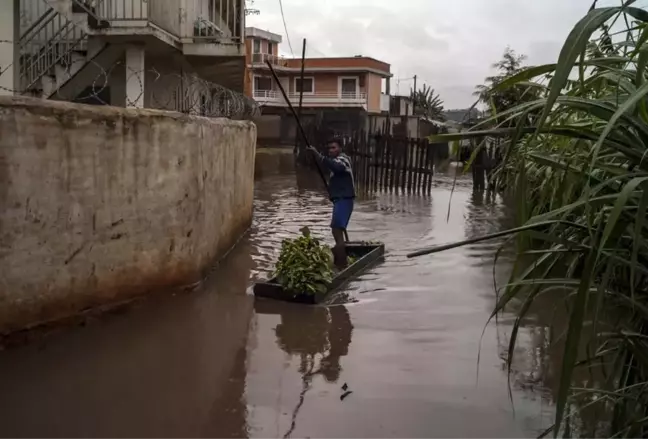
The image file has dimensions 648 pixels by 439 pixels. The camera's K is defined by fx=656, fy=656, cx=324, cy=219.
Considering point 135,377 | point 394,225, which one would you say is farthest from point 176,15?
point 135,377

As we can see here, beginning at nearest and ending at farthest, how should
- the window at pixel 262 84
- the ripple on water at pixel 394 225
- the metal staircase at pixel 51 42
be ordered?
the ripple on water at pixel 394 225
the metal staircase at pixel 51 42
the window at pixel 262 84

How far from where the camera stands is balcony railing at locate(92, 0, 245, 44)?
33.9 feet

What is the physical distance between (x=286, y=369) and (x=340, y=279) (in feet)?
8.30

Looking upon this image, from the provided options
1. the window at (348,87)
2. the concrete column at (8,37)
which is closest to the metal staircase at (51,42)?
the concrete column at (8,37)

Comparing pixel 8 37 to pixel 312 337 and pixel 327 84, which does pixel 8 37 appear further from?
pixel 327 84

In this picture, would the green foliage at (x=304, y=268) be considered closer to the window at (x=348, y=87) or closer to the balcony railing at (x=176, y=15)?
the balcony railing at (x=176, y=15)

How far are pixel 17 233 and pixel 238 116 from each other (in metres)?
5.69

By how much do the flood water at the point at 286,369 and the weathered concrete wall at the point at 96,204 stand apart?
0.99ft

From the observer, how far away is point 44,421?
3.99 metres

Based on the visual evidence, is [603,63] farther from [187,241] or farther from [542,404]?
[187,241]

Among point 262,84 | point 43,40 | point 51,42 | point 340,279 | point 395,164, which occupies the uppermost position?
point 262,84

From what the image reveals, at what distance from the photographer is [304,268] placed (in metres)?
6.64

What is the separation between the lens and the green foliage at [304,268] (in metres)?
6.59

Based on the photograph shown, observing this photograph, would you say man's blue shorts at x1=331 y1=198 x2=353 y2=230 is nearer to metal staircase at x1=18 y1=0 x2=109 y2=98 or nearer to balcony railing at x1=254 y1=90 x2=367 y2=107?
metal staircase at x1=18 y1=0 x2=109 y2=98
